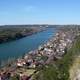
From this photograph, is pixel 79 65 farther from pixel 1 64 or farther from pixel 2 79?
pixel 1 64

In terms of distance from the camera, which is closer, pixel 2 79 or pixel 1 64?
pixel 2 79

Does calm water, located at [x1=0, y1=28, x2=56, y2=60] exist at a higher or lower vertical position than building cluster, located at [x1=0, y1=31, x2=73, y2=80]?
lower

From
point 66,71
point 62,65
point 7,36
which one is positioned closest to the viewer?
point 66,71

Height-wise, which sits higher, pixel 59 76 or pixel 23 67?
pixel 59 76

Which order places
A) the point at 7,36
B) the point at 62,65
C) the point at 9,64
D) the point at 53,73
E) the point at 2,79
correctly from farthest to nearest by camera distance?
the point at 7,36 < the point at 9,64 < the point at 2,79 < the point at 62,65 < the point at 53,73

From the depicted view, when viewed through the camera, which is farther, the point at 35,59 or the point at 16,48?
the point at 16,48

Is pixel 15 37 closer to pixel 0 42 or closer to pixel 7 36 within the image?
pixel 7 36

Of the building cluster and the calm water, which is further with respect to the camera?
the calm water

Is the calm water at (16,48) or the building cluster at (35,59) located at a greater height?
the building cluster at (35,59)

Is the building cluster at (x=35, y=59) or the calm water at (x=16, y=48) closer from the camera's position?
the building cluster at (x=35, y=59)

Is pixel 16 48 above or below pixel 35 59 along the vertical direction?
below

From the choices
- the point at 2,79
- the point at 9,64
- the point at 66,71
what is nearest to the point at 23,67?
the point at 9,64
